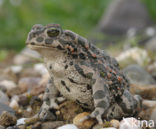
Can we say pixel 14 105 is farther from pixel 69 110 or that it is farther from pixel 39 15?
pixel 39 15

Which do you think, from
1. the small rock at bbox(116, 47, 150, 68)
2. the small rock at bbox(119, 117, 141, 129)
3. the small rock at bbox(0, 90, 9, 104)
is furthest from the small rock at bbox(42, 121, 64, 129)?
the small rock at bbox(116, 47, 150, 68)

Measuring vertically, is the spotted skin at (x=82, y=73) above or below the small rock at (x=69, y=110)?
above

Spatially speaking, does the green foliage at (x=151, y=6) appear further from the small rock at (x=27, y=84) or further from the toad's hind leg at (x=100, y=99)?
the toad's hind leg at (x=100, y=99)

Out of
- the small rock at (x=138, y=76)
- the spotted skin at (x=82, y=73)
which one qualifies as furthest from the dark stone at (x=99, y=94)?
the small rock at (x=138, y=76)

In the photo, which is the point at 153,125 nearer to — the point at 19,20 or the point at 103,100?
the point at 103,100

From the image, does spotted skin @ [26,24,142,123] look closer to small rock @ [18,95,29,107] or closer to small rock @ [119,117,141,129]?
small rock @ [119,117,141,129]

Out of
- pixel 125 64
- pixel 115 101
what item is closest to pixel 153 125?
pixel 115 101
